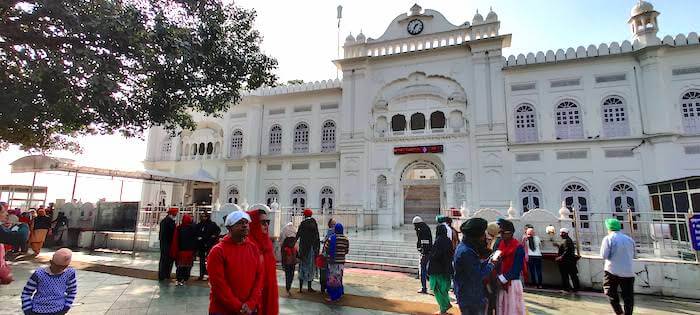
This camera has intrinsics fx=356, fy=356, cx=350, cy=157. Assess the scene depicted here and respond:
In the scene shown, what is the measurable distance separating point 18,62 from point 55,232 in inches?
297

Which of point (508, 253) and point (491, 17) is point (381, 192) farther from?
point (508, 253)

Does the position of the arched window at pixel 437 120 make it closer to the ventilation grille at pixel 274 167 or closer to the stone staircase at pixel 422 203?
the stone staircase at pixel 422 203

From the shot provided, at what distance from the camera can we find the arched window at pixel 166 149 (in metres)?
22.9

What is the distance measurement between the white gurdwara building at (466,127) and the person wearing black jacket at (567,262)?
8.59m

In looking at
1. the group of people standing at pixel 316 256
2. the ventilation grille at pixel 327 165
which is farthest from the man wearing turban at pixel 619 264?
the ventilation grille at pixel 327 165

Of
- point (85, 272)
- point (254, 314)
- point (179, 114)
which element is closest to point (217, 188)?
point (179, 114)

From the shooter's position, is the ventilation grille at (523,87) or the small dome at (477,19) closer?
the ventilation grille at (523,87)

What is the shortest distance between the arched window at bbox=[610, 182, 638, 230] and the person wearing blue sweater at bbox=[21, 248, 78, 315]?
56.8 ft

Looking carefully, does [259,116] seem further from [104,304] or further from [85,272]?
[104,304]

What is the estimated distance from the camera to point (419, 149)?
1720 centimetres

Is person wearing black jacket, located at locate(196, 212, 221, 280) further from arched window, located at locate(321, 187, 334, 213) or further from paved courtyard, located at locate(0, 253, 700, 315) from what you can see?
arched window, located at locate(321, 187, 334, 213)

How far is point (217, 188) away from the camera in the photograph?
839 inches

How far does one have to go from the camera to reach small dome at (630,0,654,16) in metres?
14.9

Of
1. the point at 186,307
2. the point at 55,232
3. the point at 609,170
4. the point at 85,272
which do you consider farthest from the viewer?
the point at 609,170
